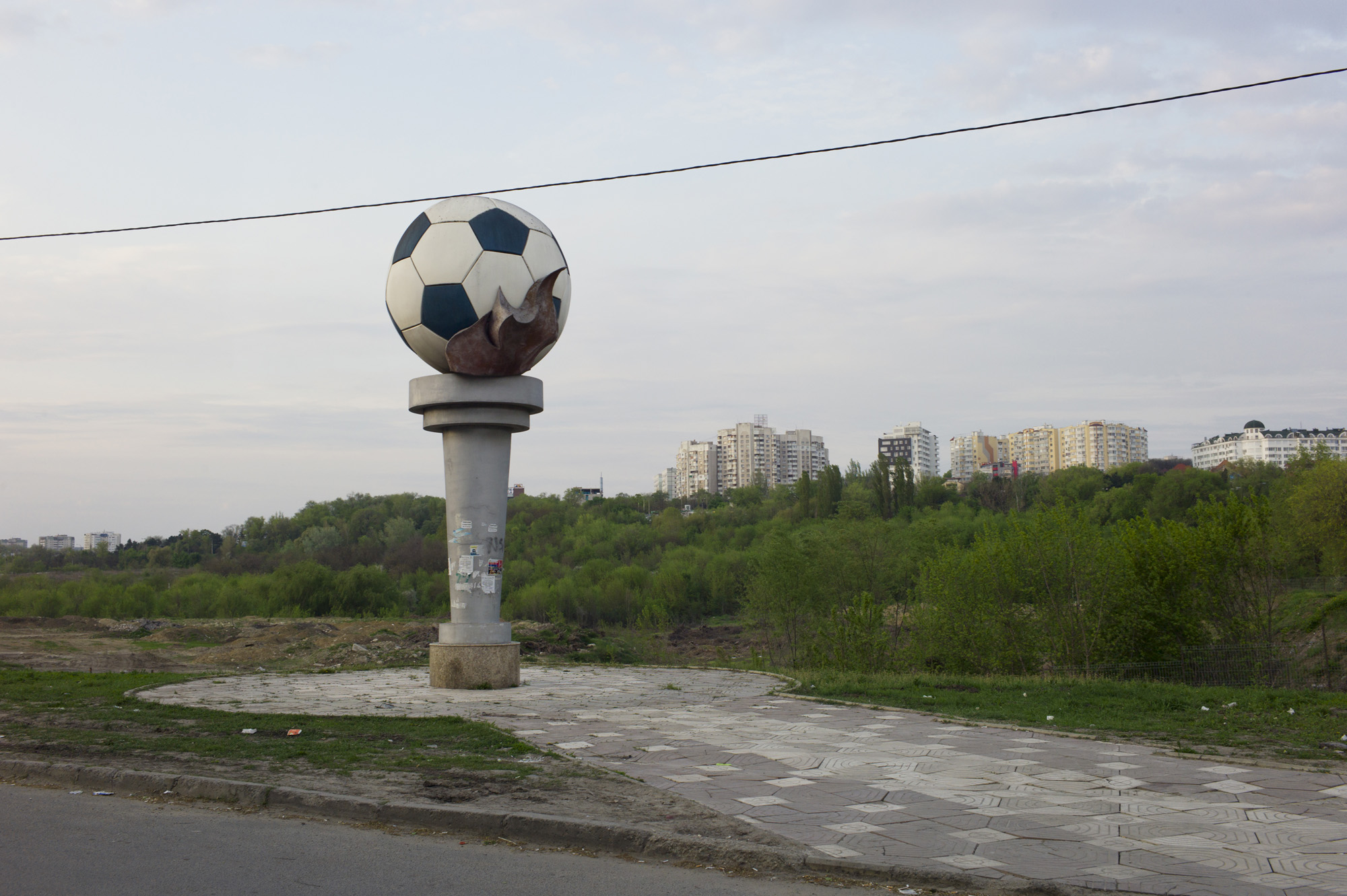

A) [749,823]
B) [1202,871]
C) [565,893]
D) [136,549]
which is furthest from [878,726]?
[136,549]

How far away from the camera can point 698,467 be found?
5571 inches

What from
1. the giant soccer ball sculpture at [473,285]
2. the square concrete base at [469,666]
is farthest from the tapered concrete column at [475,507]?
the giant soccer ball sculpture at [473,285]

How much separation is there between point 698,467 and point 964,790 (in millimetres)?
134902

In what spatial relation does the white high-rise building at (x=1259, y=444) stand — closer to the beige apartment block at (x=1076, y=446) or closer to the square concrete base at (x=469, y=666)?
the beige apartment block at (x=1076, y=446)

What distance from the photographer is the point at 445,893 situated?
15.1 ft

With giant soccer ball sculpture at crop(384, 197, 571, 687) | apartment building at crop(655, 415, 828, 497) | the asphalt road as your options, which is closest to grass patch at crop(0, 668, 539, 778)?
the asphalt road

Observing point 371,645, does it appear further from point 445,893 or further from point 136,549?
point 136,549

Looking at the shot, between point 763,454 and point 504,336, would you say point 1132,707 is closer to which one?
point 504,336

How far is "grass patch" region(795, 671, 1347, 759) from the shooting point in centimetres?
902

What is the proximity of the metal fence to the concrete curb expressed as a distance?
14.7m

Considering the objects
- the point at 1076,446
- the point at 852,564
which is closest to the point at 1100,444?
the point at 1076,446

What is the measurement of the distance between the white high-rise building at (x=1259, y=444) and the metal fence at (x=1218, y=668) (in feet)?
416

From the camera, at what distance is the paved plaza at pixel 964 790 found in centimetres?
487

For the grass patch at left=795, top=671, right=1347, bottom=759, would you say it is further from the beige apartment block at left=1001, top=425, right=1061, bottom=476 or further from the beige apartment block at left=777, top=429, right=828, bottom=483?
the beige apartment block at left=1001, top=425, right=1061, bottom=476
